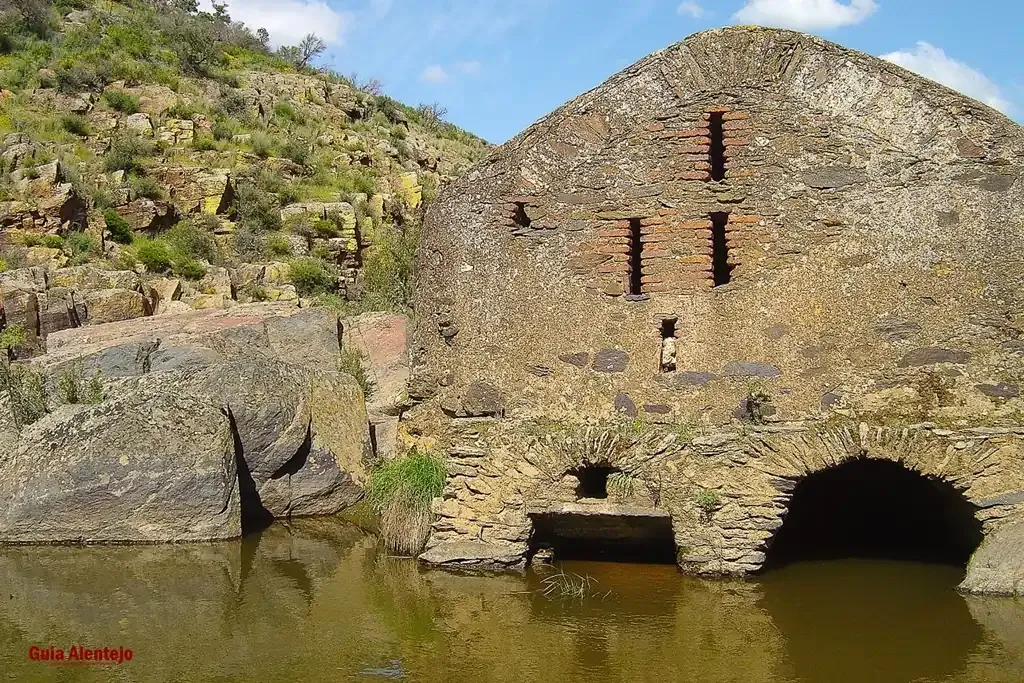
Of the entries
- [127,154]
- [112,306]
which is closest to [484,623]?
[112,306]

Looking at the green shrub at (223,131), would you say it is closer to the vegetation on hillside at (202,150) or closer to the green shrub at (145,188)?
the vegetation on hillside at (202,150)

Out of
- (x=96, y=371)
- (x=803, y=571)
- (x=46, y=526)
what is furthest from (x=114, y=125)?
(x=803, y=571)

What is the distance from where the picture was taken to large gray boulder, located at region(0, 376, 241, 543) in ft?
29.4

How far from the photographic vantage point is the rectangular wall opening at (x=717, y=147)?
807cm

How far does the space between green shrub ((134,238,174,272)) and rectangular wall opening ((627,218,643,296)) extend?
15.6 meters

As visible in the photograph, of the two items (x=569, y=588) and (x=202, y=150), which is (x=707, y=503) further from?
(x=202, y=150)

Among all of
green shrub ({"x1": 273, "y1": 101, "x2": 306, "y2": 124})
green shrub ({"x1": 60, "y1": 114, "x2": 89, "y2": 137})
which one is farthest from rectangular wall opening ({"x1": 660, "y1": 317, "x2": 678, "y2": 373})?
green shrub ({"x1": 273, "y1": 101, "x2": 306, "y2": 124})

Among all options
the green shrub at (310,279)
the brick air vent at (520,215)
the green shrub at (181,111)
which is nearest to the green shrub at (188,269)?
the green shrub at (310,279)

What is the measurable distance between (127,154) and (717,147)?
20.7 meters

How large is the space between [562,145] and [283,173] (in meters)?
20.8

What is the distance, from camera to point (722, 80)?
26.3ft

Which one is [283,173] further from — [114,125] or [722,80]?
[722,80]

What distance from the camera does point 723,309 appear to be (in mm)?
7879

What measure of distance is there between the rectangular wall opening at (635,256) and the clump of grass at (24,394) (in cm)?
649
